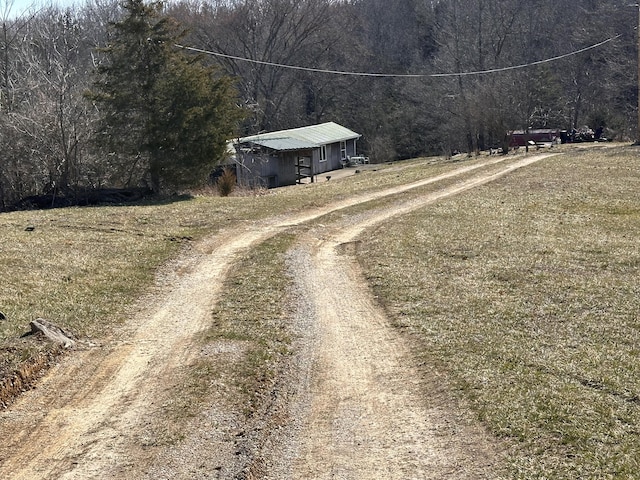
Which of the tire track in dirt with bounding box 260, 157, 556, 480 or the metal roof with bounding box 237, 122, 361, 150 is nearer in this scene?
the tire track in dirt with bounding box 260, 157, 556, 480

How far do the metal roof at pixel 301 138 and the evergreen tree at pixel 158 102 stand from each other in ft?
45.6

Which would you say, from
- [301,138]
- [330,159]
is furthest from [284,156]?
[330,159]

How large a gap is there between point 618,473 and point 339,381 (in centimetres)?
324

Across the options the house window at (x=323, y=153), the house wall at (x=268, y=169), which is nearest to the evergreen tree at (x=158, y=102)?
the house wall at (x=268, y=169)

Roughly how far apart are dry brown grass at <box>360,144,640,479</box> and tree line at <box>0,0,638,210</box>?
9.44 m

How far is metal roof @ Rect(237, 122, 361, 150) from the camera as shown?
4081cm

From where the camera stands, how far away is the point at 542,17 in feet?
217

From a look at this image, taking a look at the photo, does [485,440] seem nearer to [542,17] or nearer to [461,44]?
[461,44]

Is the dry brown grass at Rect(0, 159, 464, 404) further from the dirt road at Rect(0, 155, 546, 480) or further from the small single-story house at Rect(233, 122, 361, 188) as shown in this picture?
the small single-story house at Rect(233, 122, 361, 188)

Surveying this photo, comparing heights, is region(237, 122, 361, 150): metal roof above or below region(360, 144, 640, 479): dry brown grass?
above

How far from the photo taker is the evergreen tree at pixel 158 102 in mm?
23594

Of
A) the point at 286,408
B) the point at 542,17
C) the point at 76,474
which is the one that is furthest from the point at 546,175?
the point at 542,17

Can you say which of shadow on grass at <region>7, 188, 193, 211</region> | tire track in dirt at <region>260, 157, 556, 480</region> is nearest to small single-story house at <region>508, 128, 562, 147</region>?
shadow on grass at <region>7, 188, 193, 211</region>

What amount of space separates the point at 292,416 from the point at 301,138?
1521 inches
